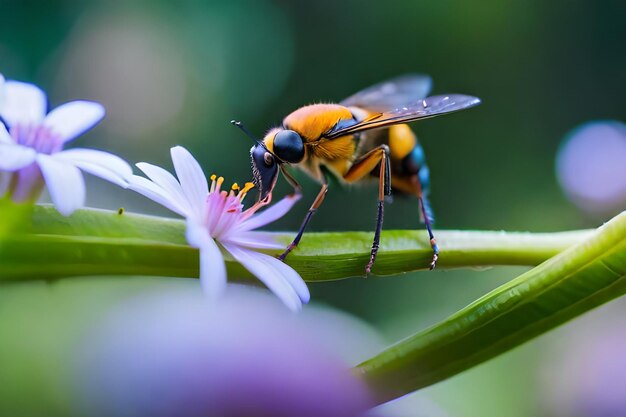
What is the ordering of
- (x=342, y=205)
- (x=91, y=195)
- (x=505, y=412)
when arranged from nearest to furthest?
(x=505, y=412) < (x=91, y=195) < (x=342, y=205)

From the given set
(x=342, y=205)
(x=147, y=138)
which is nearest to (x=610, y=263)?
(x=342, y=205)

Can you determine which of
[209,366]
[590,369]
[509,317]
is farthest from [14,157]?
[590,369]

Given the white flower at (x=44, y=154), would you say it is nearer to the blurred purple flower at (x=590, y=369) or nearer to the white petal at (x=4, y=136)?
the white petal at (x=4, y=136)

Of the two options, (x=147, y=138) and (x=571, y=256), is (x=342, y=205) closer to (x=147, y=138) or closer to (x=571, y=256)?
(x=147, y=138)

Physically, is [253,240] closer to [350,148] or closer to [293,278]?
[293,278]

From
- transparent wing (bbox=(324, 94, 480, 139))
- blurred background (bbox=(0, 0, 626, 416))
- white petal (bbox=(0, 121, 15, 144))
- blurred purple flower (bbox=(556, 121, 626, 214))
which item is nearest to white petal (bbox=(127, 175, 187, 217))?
white petal (bbox=(0, 121, 15, 144))

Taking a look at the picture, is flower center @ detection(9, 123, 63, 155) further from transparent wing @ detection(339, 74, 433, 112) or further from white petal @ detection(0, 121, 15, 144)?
transparent wing @ detection(339, 74, 433, 112)
